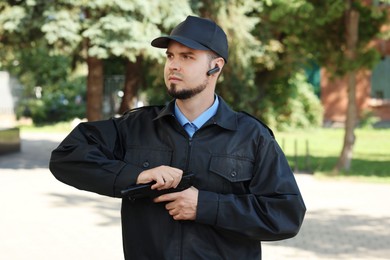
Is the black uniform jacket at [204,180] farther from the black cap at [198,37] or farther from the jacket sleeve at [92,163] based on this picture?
the black cap at [198,37]

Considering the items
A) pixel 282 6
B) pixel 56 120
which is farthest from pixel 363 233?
pixel 56 120

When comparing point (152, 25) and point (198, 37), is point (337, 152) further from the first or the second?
point (198, 37)

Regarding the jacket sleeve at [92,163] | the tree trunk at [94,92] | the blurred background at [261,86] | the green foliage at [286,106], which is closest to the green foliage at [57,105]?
the blurred background at [261,86]

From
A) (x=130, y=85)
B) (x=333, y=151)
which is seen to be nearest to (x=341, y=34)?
(x=333, y=151)

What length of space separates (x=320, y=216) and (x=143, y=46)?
7.09 m

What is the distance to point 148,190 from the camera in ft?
9.73

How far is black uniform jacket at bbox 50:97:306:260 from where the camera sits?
3.03 meters

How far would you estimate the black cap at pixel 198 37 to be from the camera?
3.07m

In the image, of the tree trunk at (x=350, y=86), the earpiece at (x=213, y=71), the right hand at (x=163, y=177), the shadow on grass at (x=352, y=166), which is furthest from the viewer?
the shadow on grass at (x=352, y=166)

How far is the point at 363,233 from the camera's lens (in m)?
10.5

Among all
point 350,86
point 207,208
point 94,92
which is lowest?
point 94,92

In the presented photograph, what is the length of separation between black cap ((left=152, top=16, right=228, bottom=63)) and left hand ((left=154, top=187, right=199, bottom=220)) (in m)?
0.52

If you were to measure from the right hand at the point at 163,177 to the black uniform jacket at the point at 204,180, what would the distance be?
0.27 feet

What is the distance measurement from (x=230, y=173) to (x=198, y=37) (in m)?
0.51
